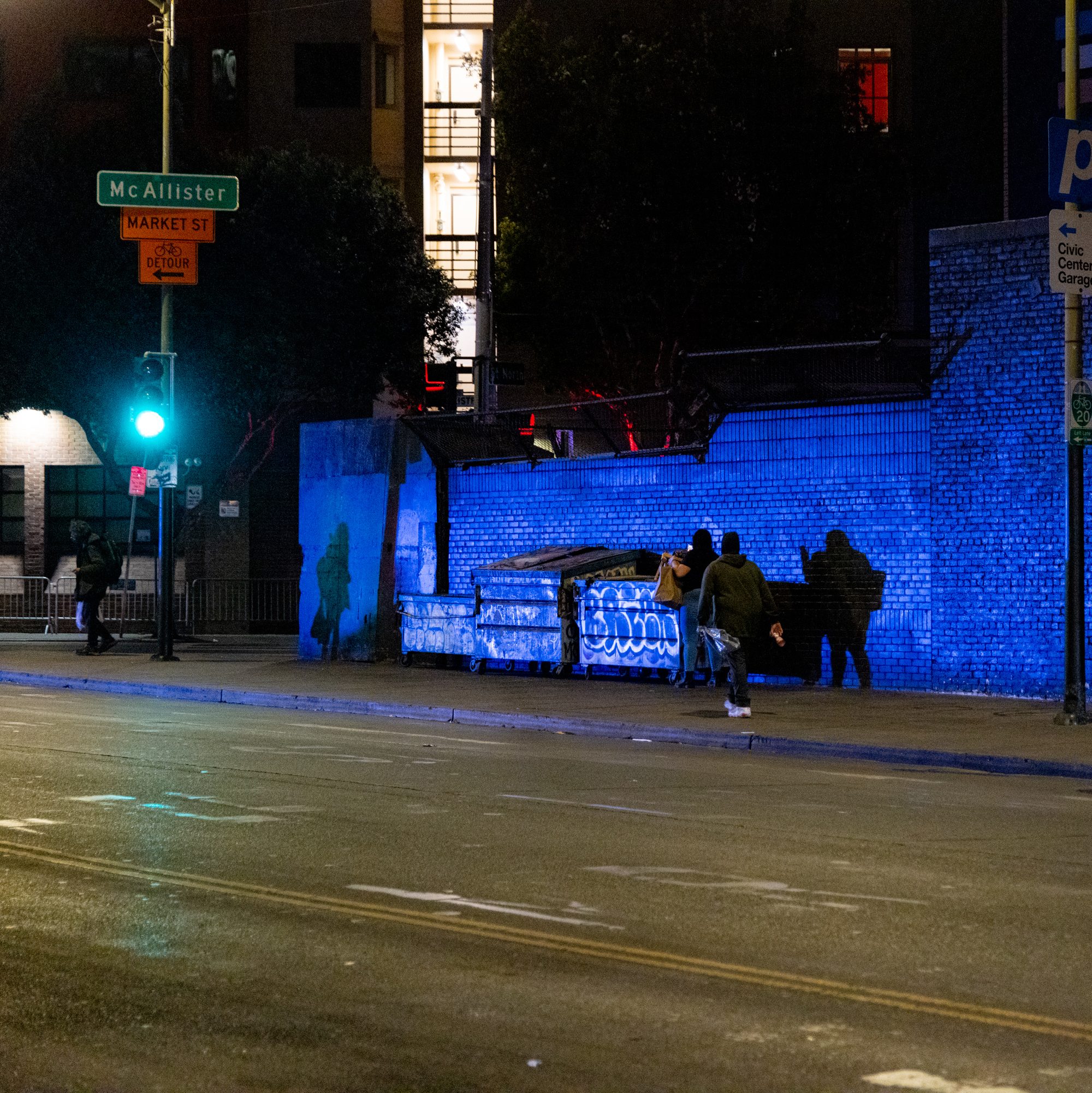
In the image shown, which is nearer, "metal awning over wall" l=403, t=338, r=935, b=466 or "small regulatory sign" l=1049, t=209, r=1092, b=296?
"small regulatory sign" l=1049, t=209, r=1092, b=296

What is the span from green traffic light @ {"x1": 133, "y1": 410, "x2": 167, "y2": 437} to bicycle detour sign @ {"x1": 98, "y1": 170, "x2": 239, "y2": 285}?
187 cm

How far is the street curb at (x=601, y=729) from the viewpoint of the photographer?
13.8 metres

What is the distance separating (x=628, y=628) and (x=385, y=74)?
2389cm

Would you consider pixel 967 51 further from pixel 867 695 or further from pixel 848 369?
Result: pixel 867 695

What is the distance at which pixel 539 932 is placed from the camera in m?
7.20

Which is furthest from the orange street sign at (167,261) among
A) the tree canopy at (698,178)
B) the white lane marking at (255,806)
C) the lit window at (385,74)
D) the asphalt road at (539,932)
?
the lit window at (385,74)

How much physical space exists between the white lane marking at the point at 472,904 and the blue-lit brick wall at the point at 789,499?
12.5m

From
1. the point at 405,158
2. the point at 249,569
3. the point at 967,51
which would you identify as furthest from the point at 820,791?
the point at 967,51

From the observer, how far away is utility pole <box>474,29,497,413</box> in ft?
92.0

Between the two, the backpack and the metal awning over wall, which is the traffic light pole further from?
the backpack

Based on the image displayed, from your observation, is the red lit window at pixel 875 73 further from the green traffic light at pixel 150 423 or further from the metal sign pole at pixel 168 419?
the green traffic light at pixel 150 423

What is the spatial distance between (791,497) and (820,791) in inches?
358

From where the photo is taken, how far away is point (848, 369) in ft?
68.4

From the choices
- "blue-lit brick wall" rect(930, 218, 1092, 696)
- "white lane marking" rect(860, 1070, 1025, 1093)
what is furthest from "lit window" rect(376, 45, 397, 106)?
"white lane marking" rect(860, 1070, 1025, 1093)
